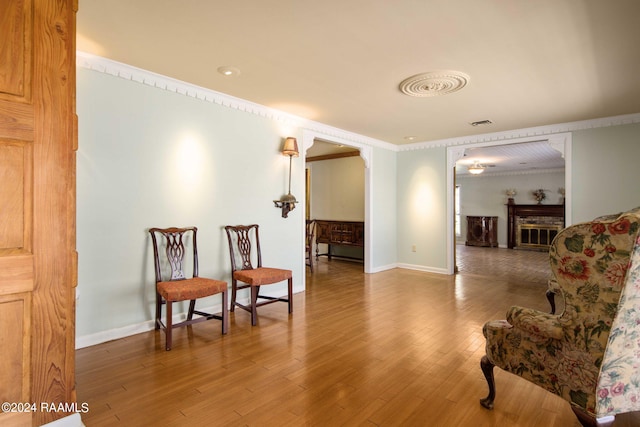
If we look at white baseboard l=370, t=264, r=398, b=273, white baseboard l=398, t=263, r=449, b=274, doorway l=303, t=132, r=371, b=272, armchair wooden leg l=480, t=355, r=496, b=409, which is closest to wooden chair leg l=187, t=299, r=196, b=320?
armchair wooden leg l=480, t=355, r=496, b=409

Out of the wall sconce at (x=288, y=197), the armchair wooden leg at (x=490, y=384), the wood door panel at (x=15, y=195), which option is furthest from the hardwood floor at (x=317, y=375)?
the wall sconce at (x=288, y=197)

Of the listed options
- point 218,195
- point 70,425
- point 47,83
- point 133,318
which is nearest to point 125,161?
point 218,195

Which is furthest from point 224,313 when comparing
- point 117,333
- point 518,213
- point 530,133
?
point 518,213

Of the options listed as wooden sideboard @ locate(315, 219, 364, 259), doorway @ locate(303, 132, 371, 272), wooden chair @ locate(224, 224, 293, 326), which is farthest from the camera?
doorway @ locate(303, 132, 371, 272)

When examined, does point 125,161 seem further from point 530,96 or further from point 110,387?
point 530,96

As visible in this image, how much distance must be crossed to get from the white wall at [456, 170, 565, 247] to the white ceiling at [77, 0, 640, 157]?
254 inches

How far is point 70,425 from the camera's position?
140 centimetres

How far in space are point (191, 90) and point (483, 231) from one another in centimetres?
992

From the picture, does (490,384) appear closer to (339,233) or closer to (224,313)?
(224,313)

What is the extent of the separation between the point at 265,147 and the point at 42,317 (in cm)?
315

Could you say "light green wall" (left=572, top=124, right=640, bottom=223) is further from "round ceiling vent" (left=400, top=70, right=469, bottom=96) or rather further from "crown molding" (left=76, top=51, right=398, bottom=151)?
"crown molding" (left=76, top=51, right=398, bottom=151)

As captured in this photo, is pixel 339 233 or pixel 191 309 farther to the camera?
pixel 339 233

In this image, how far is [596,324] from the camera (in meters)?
1.37

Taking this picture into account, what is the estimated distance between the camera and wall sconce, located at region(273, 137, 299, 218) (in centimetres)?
423
